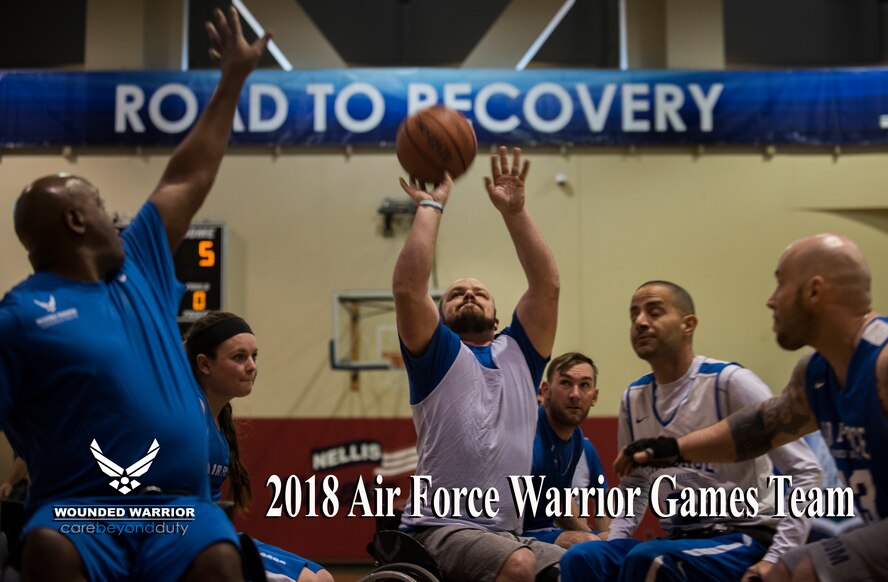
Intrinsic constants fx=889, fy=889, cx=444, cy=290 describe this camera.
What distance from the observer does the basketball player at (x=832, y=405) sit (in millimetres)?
2734

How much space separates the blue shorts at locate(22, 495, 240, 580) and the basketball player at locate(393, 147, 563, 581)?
1.43 meters

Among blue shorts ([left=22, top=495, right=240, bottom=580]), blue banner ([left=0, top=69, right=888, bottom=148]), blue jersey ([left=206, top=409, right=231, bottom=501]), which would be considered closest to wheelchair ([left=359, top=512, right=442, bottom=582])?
blue jersey ([left=206, top=409, right=231, bottom=501])

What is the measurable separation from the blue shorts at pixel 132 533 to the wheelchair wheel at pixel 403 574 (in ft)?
4.34

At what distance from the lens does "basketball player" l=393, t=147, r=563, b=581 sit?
141 inches

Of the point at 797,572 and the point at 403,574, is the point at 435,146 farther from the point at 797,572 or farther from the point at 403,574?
the point at 797,572

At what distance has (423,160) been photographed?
A: 14.2 ft

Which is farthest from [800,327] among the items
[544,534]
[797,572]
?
[544,534]

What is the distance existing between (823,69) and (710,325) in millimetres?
2988

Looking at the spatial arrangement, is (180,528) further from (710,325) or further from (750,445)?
(710,325)

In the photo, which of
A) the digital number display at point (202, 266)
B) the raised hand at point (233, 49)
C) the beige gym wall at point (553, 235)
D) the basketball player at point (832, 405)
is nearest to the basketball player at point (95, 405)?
the raised hand at point (233, 49)

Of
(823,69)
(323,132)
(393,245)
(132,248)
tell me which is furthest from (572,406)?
(823,69)

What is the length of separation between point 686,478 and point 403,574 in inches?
49.8

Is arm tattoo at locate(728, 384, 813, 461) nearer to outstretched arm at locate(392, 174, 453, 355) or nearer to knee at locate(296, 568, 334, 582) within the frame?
outstretched arm at locate(392, 174, 453, 355)

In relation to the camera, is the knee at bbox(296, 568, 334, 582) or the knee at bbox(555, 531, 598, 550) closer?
the knee at bbox(296, 568, 334, 582)
